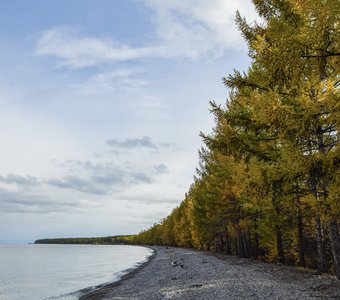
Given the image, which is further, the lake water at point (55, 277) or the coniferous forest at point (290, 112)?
the lake water at point (55, 277)

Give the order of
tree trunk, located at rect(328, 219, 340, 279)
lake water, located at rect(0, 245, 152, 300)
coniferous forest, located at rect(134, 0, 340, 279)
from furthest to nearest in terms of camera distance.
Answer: lake water, located at rect(0, 245, 152, 300), tree trunk, located at rect(328, 219, 340, 279), coniferous forest, located at rect(134, 0, 340, 279)

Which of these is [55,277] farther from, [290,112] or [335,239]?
[290,112]

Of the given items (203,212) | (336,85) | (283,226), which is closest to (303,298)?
(336,85)

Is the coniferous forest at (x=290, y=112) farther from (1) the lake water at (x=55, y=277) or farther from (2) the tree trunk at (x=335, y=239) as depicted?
(1) the lake water at (x=55, y=277)

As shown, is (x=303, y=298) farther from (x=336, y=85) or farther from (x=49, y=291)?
(x=49, y=291)

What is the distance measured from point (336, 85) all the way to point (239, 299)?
8.70 meters

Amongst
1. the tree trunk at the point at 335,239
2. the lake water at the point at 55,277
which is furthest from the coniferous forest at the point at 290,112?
the lake water at the point at 55,277

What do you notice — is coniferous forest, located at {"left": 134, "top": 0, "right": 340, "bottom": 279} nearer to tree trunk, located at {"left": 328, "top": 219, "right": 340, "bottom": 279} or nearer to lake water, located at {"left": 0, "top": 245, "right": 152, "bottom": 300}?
tree trunk, located at {"left": 328, "top": 219, "right": 340, "bottom": 279}

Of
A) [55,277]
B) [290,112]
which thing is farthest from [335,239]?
[55,277]

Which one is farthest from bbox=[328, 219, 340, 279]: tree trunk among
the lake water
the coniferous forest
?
the lake water

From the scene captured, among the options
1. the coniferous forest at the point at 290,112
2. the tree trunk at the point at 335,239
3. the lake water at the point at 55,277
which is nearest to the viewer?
the coniferous forest at the point at 290,112

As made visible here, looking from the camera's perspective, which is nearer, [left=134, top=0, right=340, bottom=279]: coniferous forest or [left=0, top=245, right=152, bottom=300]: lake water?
[left=134, top=0, right=340, bottom=279]: coniferous forest

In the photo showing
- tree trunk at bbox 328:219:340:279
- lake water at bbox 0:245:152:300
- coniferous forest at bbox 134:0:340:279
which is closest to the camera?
coniferous forest at bbox 134:0:340:279

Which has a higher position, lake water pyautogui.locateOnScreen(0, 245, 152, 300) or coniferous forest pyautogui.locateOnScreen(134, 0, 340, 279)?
coniferous forest pyautogui.locateOnScreen(134, 0, 340, 279)
